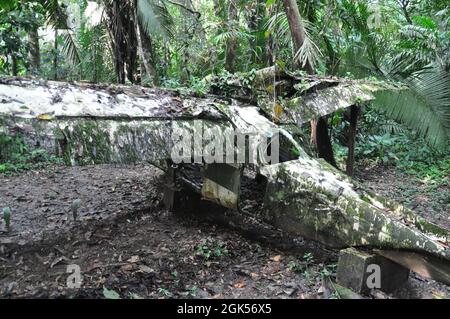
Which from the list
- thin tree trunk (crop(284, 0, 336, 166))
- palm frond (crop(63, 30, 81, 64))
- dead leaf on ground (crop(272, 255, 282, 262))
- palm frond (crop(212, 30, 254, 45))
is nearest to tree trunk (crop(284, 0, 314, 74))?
thin tree trunk (crop(284, 0, 336, 166))

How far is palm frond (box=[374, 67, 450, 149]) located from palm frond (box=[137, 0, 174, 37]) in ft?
15.9

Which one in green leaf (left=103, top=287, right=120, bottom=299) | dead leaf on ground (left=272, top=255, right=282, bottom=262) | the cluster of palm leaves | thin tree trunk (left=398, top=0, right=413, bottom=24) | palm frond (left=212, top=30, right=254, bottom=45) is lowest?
dead leaf on ground (left=272, top=255, right=282, bottom=262)

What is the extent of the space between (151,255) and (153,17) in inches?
223

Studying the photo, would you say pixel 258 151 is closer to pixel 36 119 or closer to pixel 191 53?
pixel 36 119

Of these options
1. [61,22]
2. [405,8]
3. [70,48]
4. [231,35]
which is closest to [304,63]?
[231,35]

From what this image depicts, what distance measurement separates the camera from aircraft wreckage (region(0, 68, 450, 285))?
376 centimetres

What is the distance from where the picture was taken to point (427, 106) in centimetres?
878

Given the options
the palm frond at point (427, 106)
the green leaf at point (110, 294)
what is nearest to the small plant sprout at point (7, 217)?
the green leaf at point (110, 294)

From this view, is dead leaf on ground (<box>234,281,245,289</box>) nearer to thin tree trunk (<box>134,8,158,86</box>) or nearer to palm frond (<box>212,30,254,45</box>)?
thin tree trunk (<box>134,8,158,86</box>)

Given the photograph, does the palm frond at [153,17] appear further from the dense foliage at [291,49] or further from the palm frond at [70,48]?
the palm frond at [70,48]

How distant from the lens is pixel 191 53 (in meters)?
11.4

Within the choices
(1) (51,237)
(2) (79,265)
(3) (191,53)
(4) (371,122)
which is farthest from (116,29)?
(4) (371,122)

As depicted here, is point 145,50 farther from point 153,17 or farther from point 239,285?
point 239,285
